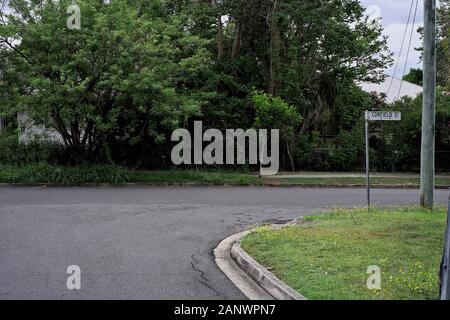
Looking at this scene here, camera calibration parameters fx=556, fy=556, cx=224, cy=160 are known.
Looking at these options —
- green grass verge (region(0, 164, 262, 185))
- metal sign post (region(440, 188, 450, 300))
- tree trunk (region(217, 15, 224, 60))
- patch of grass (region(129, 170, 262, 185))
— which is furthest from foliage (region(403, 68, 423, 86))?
metal sign post (region(440, 188, 450, 300))

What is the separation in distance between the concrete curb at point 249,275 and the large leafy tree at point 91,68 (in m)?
13.2

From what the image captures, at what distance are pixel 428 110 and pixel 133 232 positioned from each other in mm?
7775

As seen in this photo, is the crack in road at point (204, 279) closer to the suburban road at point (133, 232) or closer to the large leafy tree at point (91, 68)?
the suburban road at point (133, 232)

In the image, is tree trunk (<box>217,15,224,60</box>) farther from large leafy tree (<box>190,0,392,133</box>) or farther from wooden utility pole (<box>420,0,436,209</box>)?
wooden utility pole (<box>420,0,436,209</box>)

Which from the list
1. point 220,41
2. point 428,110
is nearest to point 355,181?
point 428,110

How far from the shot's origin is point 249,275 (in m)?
7.84

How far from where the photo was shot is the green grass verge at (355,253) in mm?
6453

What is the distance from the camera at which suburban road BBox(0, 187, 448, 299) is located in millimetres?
7070

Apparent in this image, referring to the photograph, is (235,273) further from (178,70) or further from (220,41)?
(220,41)

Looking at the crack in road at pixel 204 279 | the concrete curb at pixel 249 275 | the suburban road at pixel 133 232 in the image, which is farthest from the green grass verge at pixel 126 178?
the crack in road at pixel 204 279

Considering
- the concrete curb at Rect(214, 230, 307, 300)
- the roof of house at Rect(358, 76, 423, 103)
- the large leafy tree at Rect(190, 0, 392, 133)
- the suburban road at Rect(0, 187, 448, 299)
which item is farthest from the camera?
the roof of house at Rect(358, 76, 423, 103)

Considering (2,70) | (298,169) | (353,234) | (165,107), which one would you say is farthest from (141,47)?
(353,234)

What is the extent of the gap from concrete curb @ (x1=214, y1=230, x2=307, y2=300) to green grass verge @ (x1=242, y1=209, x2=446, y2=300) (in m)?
0.13
